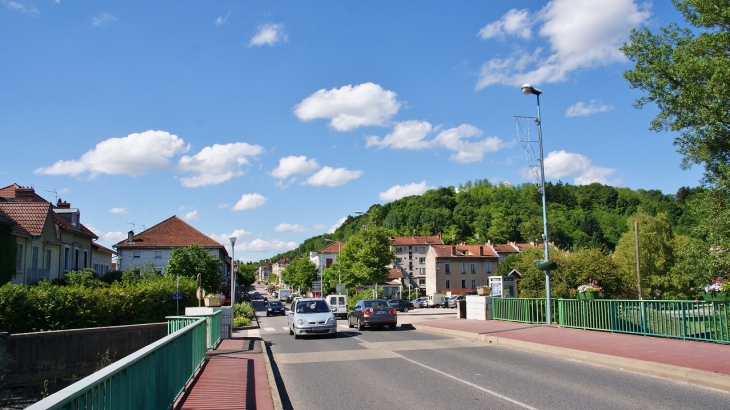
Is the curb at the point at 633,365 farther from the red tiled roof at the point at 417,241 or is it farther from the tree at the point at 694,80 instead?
the red tiled roof at the point at 417,241

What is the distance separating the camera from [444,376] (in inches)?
456

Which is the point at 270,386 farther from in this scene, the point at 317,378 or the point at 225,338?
the point at 225,338

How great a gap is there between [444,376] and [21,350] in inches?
607

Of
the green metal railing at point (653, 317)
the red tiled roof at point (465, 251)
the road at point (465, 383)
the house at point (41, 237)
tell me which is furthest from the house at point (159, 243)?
the road at point (465, 383)

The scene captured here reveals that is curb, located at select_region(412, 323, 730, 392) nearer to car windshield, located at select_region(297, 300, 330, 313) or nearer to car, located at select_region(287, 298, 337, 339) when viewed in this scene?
car, located at select_region(287, 298, 337, 339)

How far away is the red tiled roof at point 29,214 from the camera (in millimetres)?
32719

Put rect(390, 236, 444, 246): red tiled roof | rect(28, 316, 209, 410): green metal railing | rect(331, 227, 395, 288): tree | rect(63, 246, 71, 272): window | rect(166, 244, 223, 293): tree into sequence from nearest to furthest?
rect(28, 316, 209, 410): green metal railing < rect(63, 246, 71, 272): window < rect(166, 244, 223, 293): tree < rect(331, 227, 395, 288): tree < rect(390, 236, 444, 246): red tiled roof

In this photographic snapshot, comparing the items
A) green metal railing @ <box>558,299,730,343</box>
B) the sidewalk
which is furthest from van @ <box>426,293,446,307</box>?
the sidewalk

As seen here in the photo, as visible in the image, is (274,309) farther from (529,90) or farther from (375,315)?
(529,90)

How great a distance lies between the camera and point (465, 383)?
10625 mm

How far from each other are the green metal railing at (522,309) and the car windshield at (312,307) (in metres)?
7.87

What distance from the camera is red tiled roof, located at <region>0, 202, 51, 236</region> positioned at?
3272 cm

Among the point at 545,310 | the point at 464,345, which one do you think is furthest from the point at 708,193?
the point at 464,345

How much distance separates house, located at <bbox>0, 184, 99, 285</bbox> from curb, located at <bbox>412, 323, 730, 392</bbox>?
2639 centimetres
